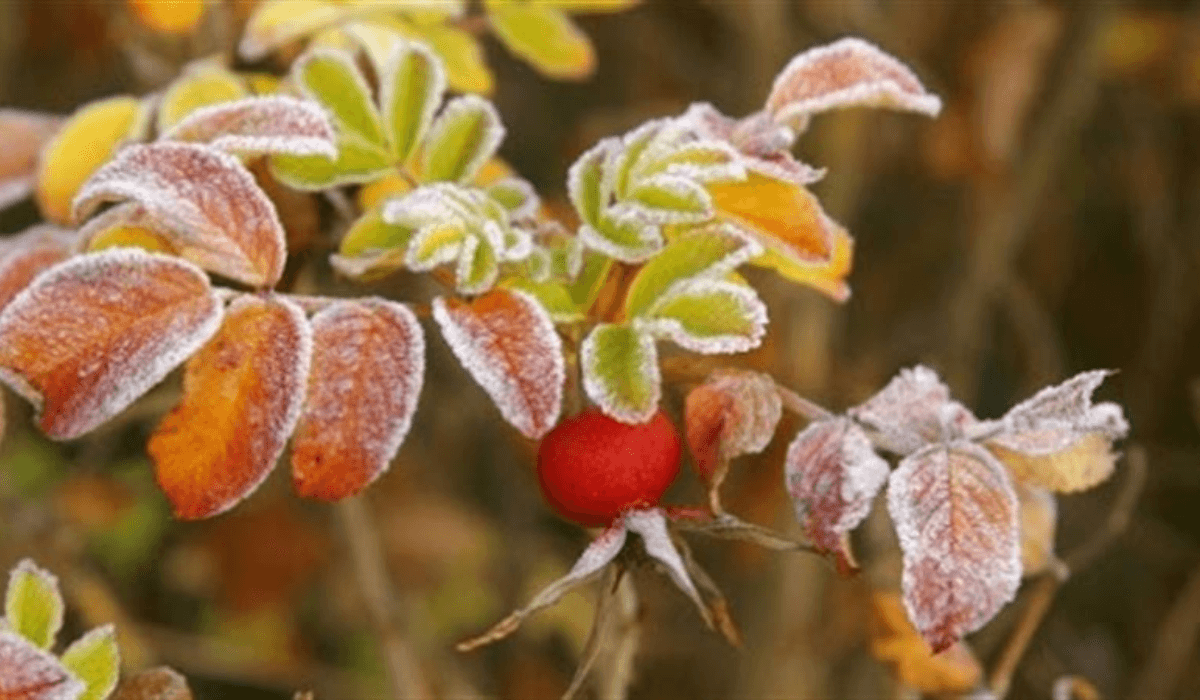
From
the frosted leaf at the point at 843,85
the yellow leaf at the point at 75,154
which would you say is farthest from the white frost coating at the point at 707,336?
the yellow leaf at the point at 75,154

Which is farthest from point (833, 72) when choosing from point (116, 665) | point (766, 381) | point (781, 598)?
point (781, 598)

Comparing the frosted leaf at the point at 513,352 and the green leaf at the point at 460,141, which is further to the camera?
the green leaf at the point at 460,141

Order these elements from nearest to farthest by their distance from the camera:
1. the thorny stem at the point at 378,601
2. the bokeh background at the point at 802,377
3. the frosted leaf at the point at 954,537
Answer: the frosted leaf at the point at 954,537 < the thorny stem at the point at 378,601 < the bokeh background at the point at 802,377

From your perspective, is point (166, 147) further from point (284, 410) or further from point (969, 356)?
point (969, 356)

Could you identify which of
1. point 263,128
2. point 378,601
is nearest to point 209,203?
point 263,128

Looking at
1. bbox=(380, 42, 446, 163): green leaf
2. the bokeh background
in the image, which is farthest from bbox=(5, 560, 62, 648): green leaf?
the bokeh background

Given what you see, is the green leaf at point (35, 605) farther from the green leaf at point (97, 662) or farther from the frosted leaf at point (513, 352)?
the frosted leaf at point (513, 352)

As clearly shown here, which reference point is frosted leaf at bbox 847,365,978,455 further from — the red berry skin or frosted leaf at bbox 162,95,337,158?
frosted leaf at bbox 162,95,337,158

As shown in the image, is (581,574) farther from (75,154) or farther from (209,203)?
(75,154)
